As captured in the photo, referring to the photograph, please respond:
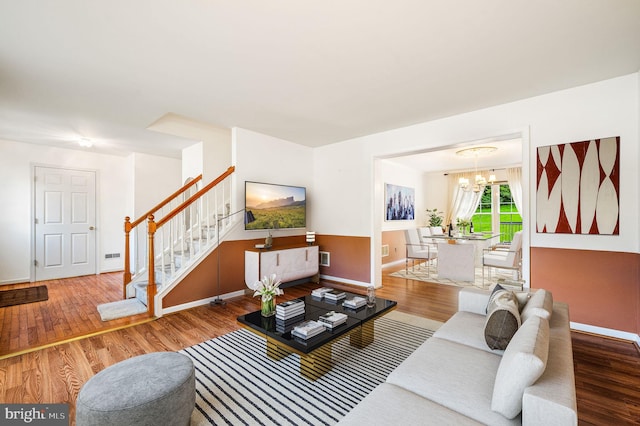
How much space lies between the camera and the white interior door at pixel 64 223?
5.31 metres

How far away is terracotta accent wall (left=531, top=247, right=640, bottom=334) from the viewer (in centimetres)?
281

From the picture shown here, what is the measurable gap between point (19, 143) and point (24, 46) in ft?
14.1

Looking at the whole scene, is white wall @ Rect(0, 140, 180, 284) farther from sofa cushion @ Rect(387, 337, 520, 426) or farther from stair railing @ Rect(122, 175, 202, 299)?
sofa cushion @ Rect(387, 337, 520, 426)

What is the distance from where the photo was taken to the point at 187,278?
12.5ft

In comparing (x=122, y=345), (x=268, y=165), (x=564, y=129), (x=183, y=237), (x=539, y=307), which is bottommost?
(x=122, y=345)

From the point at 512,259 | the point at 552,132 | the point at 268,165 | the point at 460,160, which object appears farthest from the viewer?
the point at 460,160

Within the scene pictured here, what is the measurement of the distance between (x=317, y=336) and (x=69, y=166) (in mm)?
6509

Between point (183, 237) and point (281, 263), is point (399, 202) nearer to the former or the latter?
point (281, 263)

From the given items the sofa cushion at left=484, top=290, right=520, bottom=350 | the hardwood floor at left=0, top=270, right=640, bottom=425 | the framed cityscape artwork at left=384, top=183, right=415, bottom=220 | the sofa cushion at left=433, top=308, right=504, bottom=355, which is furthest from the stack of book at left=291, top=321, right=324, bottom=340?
the framed cityscape artwork at left=384, top=183, right=415, bottom=220

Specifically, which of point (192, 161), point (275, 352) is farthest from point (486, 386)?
point (192, 161)

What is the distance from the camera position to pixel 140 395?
1.42 meters

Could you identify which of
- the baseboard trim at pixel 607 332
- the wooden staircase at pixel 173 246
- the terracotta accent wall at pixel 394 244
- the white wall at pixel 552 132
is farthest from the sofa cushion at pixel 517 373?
the terracotta accent wall at pixel 394 244

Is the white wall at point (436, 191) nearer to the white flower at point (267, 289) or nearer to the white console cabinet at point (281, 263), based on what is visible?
the white console cabinet at point (281, 263)

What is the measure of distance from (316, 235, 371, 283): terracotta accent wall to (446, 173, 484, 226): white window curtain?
14.3 feet
